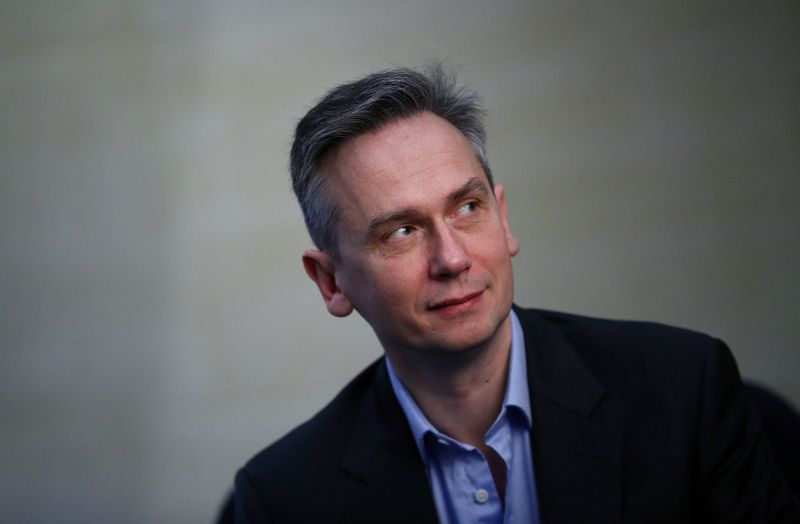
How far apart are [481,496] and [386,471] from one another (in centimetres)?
20

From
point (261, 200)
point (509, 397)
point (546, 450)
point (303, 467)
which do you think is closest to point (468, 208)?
point (509, 397)

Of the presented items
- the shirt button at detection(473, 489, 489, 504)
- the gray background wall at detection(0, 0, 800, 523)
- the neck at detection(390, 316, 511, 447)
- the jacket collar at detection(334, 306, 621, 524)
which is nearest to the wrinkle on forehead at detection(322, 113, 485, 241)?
the neck at detection(390, 316, 511, 447)

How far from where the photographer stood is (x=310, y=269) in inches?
66.1

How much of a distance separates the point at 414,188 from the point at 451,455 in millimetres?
541

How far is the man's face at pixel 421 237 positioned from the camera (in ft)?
4.53

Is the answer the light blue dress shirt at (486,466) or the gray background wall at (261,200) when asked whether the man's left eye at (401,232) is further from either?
the gray background wall at (261,200)

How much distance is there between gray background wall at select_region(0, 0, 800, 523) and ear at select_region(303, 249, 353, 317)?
974 millimetres

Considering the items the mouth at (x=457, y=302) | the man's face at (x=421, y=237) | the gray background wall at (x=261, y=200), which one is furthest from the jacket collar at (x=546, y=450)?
the gray background wall at (x=261, y=200)

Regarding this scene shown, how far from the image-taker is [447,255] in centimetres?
135

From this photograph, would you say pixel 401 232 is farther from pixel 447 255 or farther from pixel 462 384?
pixel 462 384

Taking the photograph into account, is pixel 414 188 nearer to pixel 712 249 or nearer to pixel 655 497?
pixel 655 497

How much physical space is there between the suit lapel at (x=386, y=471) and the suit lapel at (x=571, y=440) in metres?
0.23

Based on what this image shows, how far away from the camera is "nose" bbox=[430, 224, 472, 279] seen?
1.35m

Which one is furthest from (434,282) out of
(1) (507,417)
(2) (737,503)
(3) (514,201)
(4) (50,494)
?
(4) (50,494)
